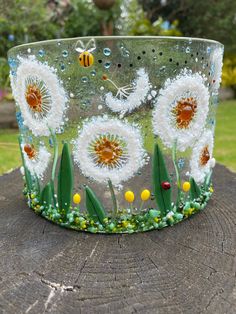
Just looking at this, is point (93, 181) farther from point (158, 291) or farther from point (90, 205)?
point (158, 291)

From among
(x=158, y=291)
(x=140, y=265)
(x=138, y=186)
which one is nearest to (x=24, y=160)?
(x=138, y=186)

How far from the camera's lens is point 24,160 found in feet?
4.79

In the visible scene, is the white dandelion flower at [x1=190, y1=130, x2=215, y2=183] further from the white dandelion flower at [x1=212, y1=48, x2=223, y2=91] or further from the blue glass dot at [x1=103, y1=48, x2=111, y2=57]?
the blue glass dot at [x1=103, y1=48, x2=111, y2=57]

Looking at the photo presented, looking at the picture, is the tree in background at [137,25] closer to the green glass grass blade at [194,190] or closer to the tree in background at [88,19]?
the tree in background at [88,19]

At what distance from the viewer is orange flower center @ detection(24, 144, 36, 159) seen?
1357 mm

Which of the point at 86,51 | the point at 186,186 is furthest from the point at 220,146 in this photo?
the point at 86,51

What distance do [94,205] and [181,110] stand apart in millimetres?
460

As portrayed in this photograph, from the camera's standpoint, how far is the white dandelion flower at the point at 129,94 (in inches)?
43.3

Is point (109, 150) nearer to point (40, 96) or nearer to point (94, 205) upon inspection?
point (94, 205)

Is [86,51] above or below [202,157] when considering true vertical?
above

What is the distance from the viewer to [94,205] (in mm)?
1200

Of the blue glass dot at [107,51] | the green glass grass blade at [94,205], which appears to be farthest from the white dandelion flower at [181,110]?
the green glass grass blade at [94,205]

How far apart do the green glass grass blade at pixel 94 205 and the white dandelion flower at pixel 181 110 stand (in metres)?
0.32

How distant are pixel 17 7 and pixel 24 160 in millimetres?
3454
